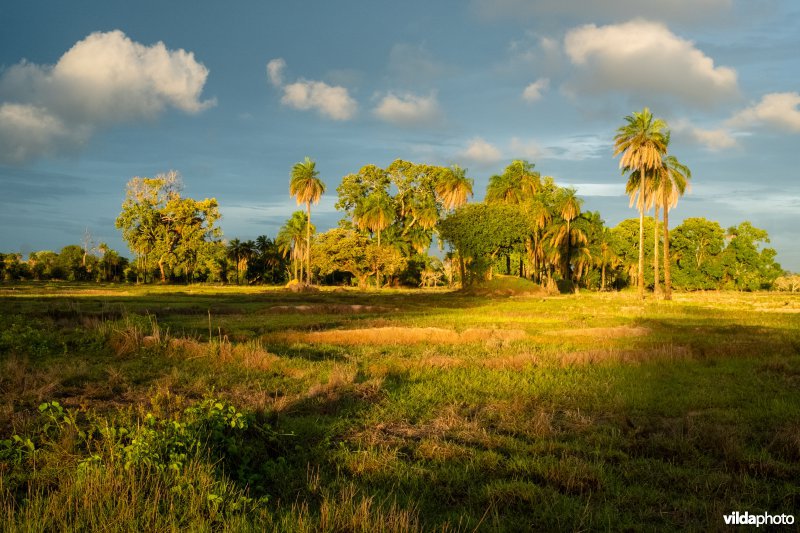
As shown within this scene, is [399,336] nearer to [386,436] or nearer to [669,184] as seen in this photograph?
[386,436]

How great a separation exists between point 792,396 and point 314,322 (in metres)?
21.0

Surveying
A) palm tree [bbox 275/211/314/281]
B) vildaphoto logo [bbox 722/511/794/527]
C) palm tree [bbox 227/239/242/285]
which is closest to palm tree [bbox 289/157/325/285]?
palm tree [bbox 275/211/314/281]

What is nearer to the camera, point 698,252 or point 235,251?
point 698,252

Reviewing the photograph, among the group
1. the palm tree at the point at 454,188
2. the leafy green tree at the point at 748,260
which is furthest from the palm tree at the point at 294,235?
the leafy green tree at the point at 748,260

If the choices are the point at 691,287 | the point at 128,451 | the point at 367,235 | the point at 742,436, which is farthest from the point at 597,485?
the point at 691,287

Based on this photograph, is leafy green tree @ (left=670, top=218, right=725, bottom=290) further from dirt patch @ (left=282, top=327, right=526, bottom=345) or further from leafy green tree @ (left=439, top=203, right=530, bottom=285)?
dirt patch @ (left=282, top=327, right=526, bottom=345)

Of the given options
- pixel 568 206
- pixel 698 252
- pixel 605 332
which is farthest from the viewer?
pixel 698 252

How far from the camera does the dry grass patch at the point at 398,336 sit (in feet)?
66.8

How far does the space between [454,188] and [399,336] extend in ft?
182

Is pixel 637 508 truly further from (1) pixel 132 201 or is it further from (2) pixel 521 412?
(1) pixel 132 201

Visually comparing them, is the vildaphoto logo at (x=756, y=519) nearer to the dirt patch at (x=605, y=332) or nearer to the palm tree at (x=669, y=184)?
the dirt patch at (x=605, y=332)

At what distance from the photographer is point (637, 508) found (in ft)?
19.4

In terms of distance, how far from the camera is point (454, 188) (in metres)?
74.2

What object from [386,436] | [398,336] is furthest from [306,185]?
[386,436]
